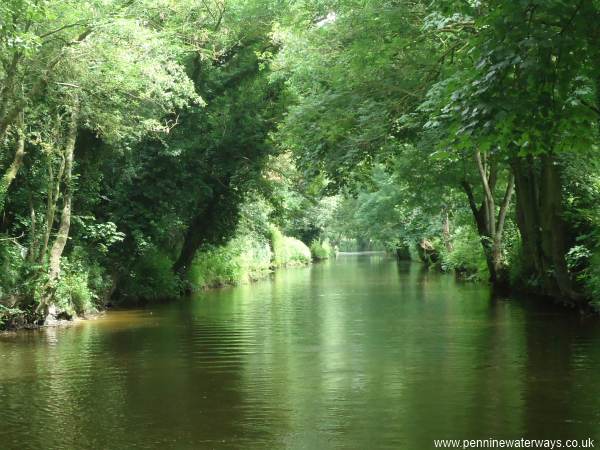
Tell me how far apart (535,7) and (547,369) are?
5.53 meters

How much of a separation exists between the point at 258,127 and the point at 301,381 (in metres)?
16.9

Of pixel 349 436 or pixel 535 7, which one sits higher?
pixel 535 7

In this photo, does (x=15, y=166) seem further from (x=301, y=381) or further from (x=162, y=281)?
(x=162, y=281)

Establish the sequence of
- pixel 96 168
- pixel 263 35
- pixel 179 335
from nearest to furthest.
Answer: pixel 179 335 < pixel 96 168 < pixel 263 35

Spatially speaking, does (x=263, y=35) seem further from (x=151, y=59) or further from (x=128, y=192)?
(x=151, y=59)

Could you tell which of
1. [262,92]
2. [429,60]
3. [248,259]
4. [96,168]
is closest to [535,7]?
[429,60]

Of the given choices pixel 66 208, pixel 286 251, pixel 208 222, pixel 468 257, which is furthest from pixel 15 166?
pixel 286 251

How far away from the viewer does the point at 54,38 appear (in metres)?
14.0

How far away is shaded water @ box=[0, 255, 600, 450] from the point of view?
7266mm

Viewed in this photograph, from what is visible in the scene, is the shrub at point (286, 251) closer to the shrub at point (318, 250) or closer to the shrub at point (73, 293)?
the shrub at point (318, 250)

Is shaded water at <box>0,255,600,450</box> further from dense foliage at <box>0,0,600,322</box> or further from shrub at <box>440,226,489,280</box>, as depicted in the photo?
shrub at <box>440,226,489,280</box>

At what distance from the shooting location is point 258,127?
84.3ft

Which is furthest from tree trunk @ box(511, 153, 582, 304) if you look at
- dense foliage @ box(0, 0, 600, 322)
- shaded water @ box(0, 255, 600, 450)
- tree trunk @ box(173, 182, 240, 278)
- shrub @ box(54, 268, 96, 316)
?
shrub @ box(54, 268, 96, 316)

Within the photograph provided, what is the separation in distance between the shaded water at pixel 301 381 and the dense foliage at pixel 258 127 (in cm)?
285
